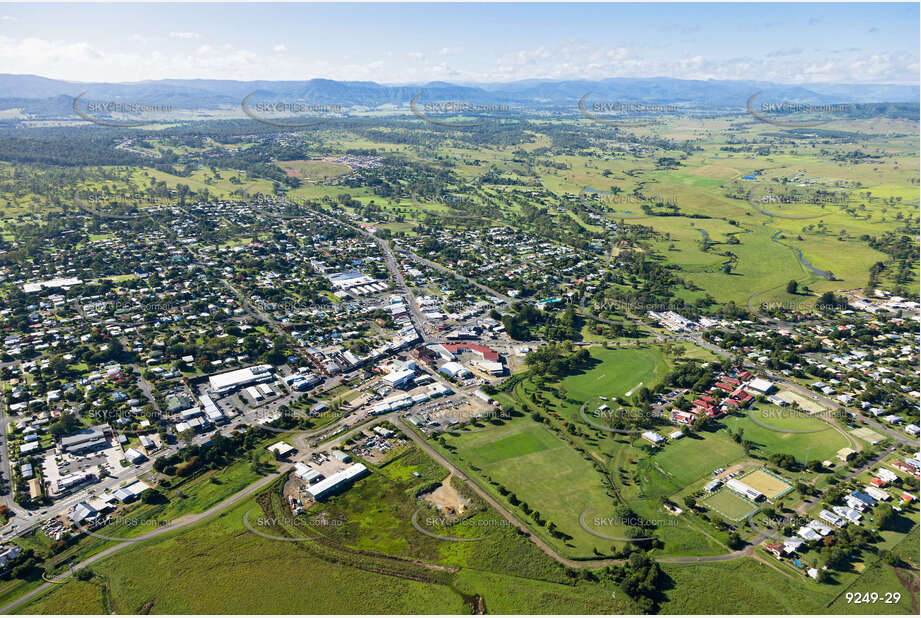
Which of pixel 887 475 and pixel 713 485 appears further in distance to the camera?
pixel 887 475

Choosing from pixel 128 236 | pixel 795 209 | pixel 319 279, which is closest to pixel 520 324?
pixel 319 279

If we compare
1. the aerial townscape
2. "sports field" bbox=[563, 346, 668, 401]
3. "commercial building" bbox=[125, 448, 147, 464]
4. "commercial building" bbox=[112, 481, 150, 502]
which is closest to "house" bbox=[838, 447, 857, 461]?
the aerial townscape

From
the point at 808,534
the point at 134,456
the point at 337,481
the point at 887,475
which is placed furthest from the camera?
the point at 134,456

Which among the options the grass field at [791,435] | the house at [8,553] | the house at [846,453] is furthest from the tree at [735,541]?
the house at [8,553]

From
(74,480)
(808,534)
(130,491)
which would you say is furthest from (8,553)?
(808,534)

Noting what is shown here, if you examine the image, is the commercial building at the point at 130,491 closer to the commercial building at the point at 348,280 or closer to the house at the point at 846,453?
the commercial building at the point at 348,280

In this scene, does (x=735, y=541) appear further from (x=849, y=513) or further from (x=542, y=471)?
(x=542, y=471)
